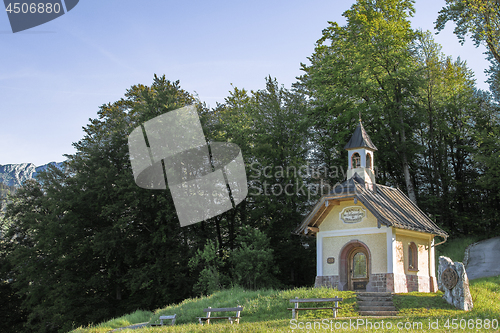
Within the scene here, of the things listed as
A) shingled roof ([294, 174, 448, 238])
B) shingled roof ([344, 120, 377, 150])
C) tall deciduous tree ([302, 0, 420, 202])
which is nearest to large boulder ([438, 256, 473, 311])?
shingled roof ([294, 174, 448, 238])

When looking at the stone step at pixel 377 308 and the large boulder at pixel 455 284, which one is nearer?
the large boulder at pixel 455 284

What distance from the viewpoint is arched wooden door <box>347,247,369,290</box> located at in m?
20.5

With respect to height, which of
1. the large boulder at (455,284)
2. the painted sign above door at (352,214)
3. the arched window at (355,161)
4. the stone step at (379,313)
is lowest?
the stone step at (379,313)

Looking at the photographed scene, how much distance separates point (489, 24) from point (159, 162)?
21.5 meters

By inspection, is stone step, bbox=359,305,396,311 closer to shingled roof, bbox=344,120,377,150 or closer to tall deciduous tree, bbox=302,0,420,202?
shingled roof, bbox=344,120,377,150

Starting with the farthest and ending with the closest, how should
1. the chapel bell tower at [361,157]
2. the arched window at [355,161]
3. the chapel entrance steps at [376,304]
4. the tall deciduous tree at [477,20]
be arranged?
1. the tall deciduous tree at [477,20]
2. the arched window at [355,161]
3. the chapel bell tower at [361,157]
4. the chapel entrance steps at [376,304]

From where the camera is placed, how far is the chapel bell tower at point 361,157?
21.9 meters

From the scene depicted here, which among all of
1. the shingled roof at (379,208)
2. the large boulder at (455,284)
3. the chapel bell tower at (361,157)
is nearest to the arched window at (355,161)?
the chapel bell tower at (361,157)

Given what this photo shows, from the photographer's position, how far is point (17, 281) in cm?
2948

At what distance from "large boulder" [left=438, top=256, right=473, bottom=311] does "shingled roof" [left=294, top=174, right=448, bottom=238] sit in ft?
10.2

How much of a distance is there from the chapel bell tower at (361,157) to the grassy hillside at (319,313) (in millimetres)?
6305

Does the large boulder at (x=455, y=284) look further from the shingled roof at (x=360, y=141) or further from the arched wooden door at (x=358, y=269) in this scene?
the shingled roof at (x=360, y=141)

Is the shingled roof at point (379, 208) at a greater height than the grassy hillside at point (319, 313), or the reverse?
the shingled roof at point (379, 208)

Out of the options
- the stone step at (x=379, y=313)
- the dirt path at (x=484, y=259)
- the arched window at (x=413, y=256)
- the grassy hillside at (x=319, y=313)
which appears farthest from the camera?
the dirt path at (x=484, y=259)
